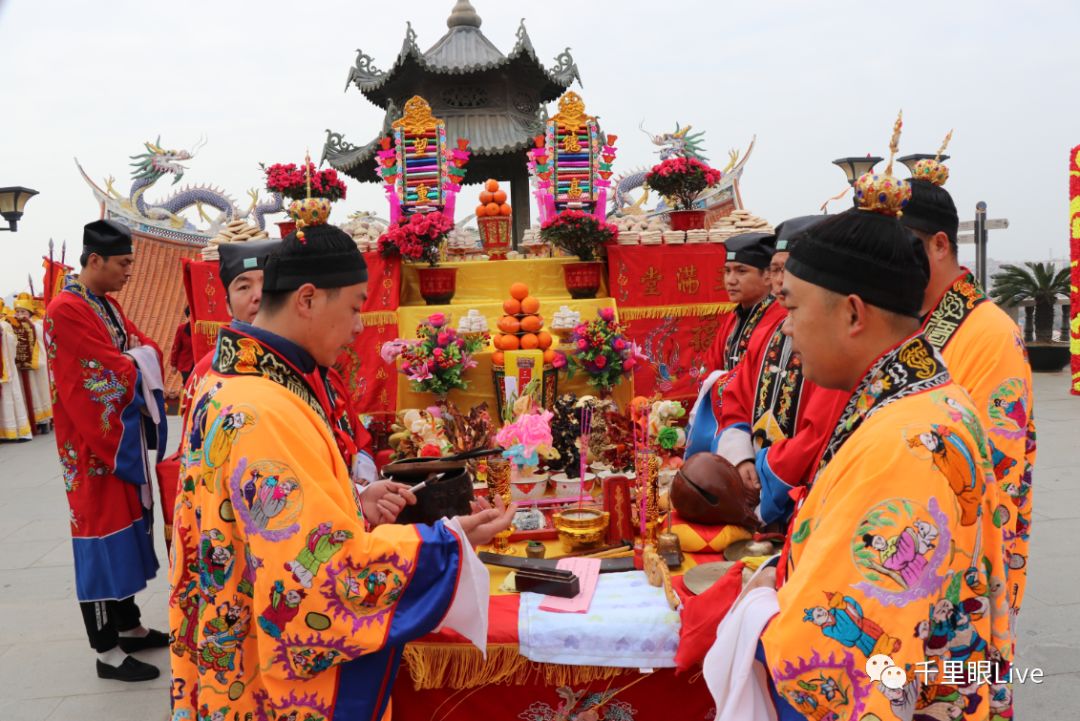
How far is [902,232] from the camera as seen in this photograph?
138 cm

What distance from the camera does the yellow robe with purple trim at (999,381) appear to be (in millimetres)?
2072

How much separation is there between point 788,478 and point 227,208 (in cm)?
1355

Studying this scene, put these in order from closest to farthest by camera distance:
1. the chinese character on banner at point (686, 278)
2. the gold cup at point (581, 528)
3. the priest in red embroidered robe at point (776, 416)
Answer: the priest in red embroidered robe at point (776, 416)
the gold cup at point (581, 528)
the chinese character on banner at point (686, 278)

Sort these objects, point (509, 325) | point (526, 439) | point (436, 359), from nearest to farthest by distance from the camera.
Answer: point (526, 439) < point (436, 359) < point (509, 325)

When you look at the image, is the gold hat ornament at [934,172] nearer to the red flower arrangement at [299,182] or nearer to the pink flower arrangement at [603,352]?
the pink flower arrangement at [603,352]

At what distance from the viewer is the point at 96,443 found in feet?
11.9

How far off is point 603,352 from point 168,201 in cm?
1137

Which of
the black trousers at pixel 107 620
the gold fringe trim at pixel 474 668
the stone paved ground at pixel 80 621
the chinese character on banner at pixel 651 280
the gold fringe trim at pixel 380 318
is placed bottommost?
the stone paved ground at pixel 80 621

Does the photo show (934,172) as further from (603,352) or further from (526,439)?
(603,352)

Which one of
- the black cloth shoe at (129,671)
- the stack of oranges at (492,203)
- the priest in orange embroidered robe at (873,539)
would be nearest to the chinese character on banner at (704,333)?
the stack of oranges at (492,203)

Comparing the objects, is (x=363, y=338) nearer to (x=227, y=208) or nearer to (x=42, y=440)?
(x=42, y=440)

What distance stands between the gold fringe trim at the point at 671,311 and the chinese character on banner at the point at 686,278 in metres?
0.16

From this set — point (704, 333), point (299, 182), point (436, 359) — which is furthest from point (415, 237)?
point (704, 333)

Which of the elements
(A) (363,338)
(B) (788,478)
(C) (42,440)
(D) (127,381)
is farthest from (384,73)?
(B) (788,478)
